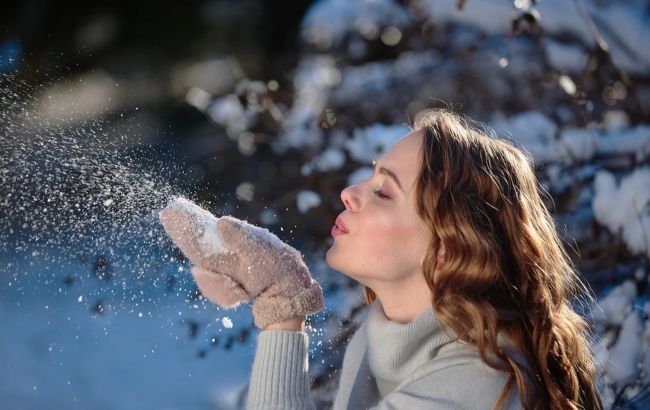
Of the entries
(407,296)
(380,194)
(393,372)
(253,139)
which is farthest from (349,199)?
(253,139)

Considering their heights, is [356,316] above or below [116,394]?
above

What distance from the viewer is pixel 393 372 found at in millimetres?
1515

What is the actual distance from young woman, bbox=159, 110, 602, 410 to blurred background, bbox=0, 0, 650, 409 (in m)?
0.62

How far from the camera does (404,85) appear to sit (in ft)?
8.79

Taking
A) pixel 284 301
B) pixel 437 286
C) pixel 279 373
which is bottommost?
pixel 279 373

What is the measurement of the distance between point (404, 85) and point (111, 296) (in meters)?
1.18

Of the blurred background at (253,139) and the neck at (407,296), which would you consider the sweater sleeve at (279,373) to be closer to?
the neck at (407,296)

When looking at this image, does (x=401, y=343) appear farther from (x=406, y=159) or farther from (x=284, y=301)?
(x=406, y=159)

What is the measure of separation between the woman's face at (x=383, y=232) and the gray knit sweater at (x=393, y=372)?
0.11 meters

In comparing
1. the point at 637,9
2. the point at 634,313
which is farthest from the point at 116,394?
the point at 637,9

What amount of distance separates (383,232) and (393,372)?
0.28 meters

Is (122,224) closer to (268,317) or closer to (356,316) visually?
(268,317)

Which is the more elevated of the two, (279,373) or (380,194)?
(380,194)

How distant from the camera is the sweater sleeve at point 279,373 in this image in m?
1.50
